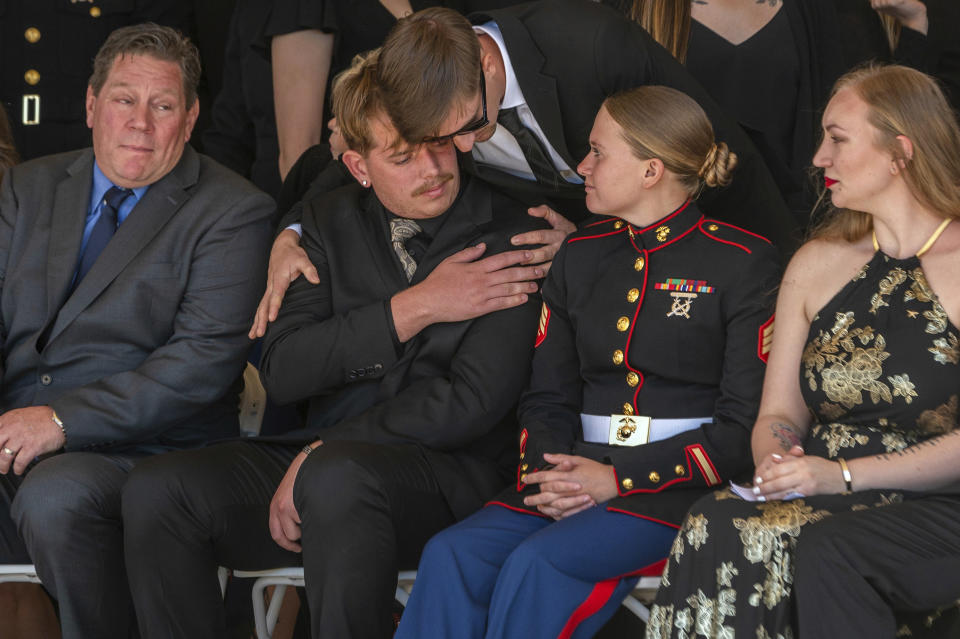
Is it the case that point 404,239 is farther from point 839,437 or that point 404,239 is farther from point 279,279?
point 839,437

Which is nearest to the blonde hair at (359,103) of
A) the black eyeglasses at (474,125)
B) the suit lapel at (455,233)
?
the black eyeglasses at (474,125)

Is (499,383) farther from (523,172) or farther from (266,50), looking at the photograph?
(266,50)

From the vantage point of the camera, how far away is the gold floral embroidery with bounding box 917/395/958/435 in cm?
259

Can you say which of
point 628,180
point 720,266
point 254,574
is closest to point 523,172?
point 628,180

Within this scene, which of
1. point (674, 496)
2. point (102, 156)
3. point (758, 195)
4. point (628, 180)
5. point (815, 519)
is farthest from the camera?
point (102, 156)

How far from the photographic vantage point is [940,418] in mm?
2592

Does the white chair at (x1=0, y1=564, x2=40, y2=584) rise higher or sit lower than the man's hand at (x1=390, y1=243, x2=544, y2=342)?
lower

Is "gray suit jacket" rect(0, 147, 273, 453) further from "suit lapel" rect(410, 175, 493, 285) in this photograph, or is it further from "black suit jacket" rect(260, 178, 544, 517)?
"suit lapel" rect(410, 175, 493, 285)

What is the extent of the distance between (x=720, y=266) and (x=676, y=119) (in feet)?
1.16

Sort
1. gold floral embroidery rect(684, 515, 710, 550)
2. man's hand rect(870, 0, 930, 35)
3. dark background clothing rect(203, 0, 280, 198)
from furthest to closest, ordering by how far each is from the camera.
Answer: dark background clothing rect(203, 0, 280, 198) < man's hand rect(870, 0, 930, 35) < gold floral embroidery rect(684, 515, 710, 550)

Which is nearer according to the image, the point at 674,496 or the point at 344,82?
the point at 674,496

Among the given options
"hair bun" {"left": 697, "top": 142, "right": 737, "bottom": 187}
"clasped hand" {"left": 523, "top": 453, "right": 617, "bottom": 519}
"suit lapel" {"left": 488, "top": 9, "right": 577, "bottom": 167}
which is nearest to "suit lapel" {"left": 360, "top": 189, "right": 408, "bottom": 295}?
"suit lapel" {"left": 488, "top": 9, "right": 577, "bottom": 167}

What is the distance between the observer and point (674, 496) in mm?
2787

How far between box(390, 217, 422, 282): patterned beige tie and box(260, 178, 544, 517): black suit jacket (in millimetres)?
24
